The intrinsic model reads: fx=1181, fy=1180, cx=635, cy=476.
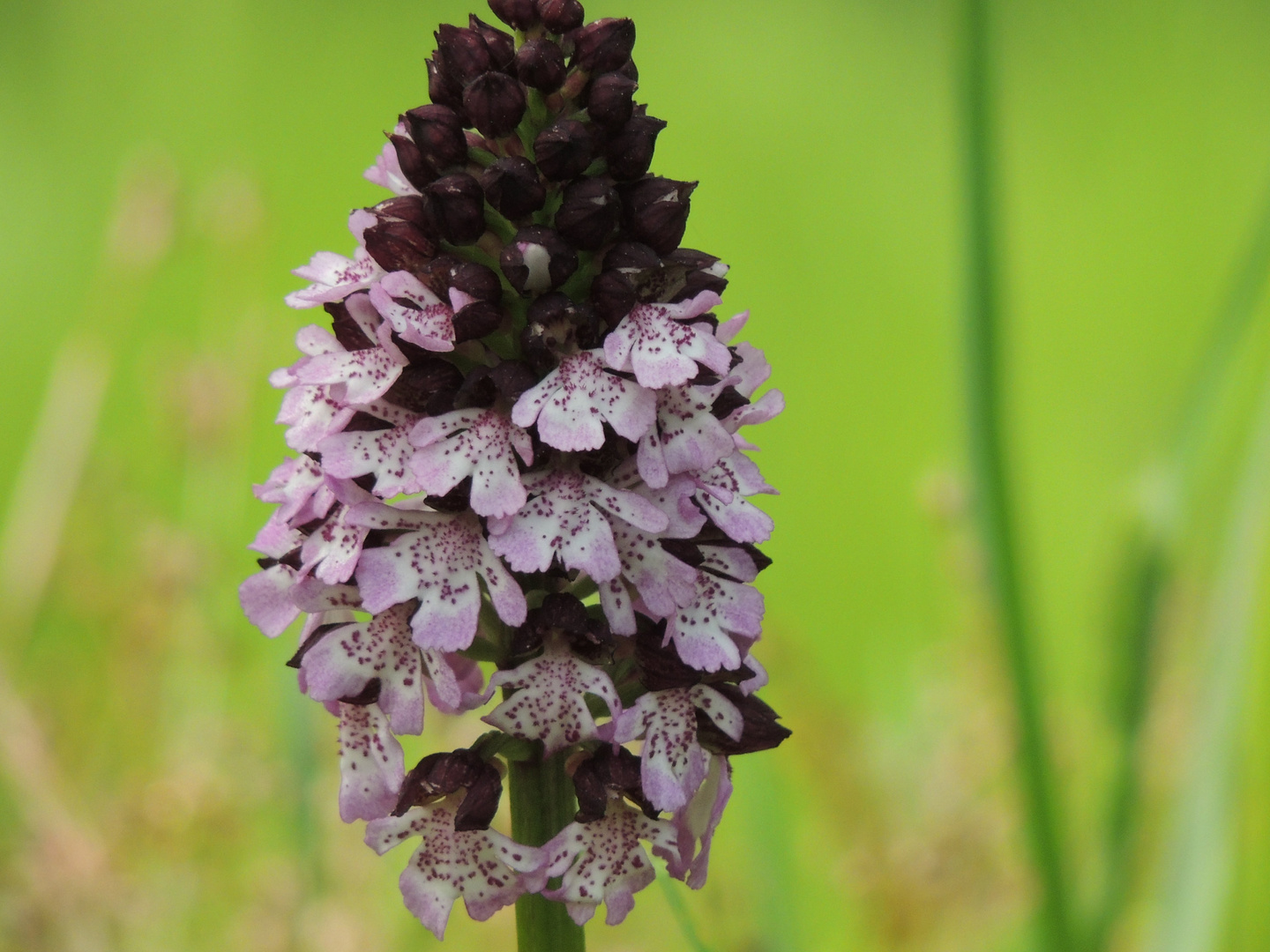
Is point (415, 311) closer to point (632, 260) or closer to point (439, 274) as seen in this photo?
point (439, 274)

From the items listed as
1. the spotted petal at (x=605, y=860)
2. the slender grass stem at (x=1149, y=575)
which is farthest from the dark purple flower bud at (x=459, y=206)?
the slender grass stem at (x=1149, y=575)

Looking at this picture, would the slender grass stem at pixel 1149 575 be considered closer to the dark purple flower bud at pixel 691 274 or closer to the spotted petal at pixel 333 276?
the dark purple flower bud at pixel 691 274

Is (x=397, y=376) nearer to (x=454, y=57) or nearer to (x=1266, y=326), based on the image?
(x=454, y=57)

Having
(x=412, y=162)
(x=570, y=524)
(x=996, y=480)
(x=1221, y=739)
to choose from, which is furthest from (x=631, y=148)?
(x=1221, y=739)

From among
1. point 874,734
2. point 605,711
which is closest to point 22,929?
point 605,711

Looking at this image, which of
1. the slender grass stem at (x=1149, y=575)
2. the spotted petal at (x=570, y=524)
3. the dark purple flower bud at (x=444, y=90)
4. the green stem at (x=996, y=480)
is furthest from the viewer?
the slender grass stem at (x=1149, y=575)

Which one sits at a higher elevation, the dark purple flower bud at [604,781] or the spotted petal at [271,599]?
the spotted petal at [271,599]

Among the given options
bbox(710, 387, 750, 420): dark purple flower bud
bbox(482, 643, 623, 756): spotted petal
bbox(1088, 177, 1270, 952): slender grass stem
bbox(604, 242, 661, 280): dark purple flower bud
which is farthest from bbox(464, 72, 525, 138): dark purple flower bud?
bbox(1088, 177, 1270, 952): slender grass stem
